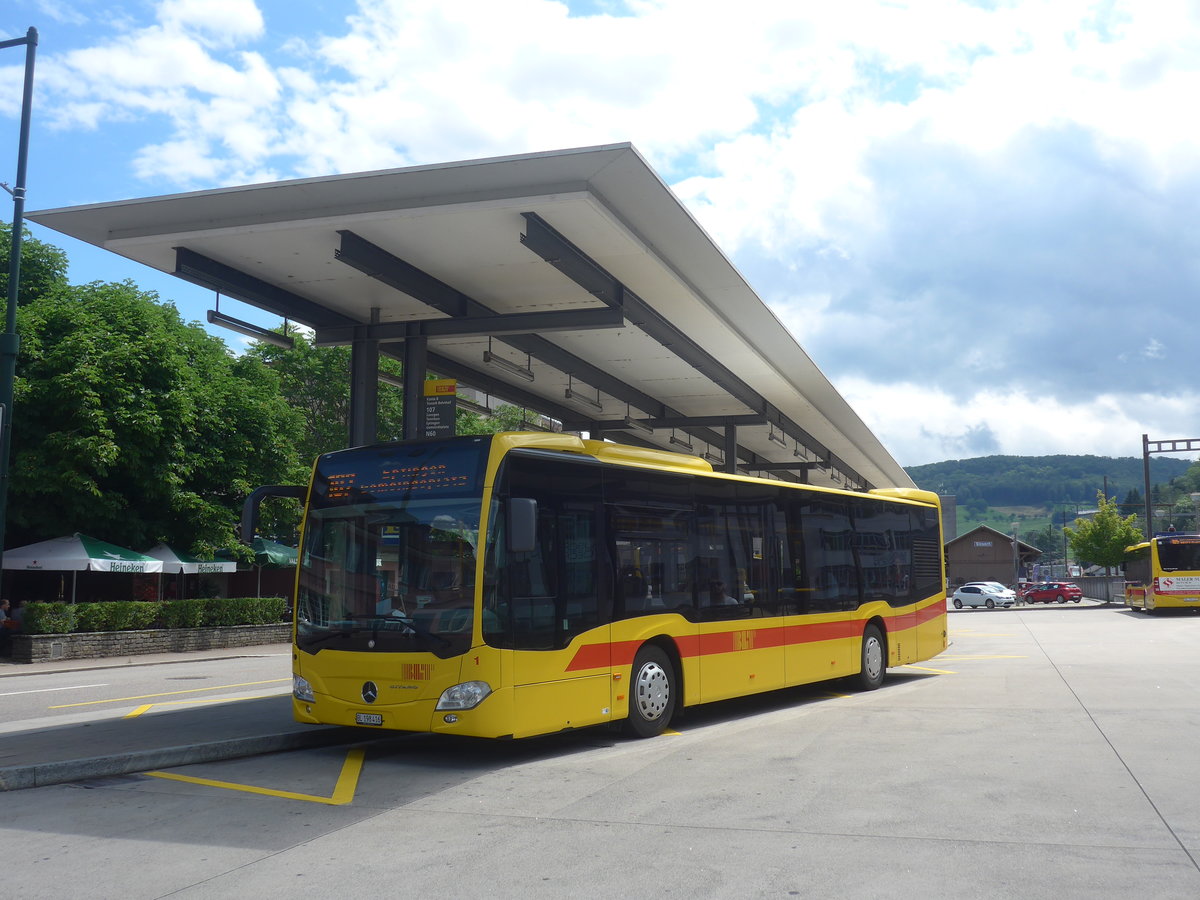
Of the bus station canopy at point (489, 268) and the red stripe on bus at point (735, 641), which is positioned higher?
the bus station canopy at point (489, 268)

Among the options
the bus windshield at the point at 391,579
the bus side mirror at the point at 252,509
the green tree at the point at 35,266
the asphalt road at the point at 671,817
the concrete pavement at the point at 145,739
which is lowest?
the asphalt road at the point at 671,817

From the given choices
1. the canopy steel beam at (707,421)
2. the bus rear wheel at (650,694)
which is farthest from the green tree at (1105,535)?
the bus rear wheel at (650,694)

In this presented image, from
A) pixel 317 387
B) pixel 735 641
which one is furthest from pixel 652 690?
pixel 317 387

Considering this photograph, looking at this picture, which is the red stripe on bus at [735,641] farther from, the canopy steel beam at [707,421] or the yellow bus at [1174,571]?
the yellow bus at [1174,571]

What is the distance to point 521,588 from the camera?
9.57 m

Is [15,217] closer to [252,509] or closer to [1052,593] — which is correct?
[252,509]

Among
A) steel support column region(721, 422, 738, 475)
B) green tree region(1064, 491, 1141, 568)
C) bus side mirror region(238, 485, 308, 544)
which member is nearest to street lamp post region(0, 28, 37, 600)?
bus side mirror region(238, 485, 308, 544)

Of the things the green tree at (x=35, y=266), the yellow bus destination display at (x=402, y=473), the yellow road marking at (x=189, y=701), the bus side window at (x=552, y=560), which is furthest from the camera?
the green tree at (x=35, y=266)

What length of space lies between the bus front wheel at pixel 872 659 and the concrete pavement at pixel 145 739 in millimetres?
7793

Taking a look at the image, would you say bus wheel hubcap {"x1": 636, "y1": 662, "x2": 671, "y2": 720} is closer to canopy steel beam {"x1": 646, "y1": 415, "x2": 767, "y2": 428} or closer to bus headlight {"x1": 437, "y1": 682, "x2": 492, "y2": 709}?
bus headlight {"x1": 437, "y1": 682, "x2": 492, "y2": 709}

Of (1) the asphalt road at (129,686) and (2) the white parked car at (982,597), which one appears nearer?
(1) the asphalt road at (129,686)

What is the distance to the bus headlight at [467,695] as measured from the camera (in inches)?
357

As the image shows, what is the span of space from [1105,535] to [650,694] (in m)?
65.4

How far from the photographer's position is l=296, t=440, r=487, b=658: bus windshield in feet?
30.6
